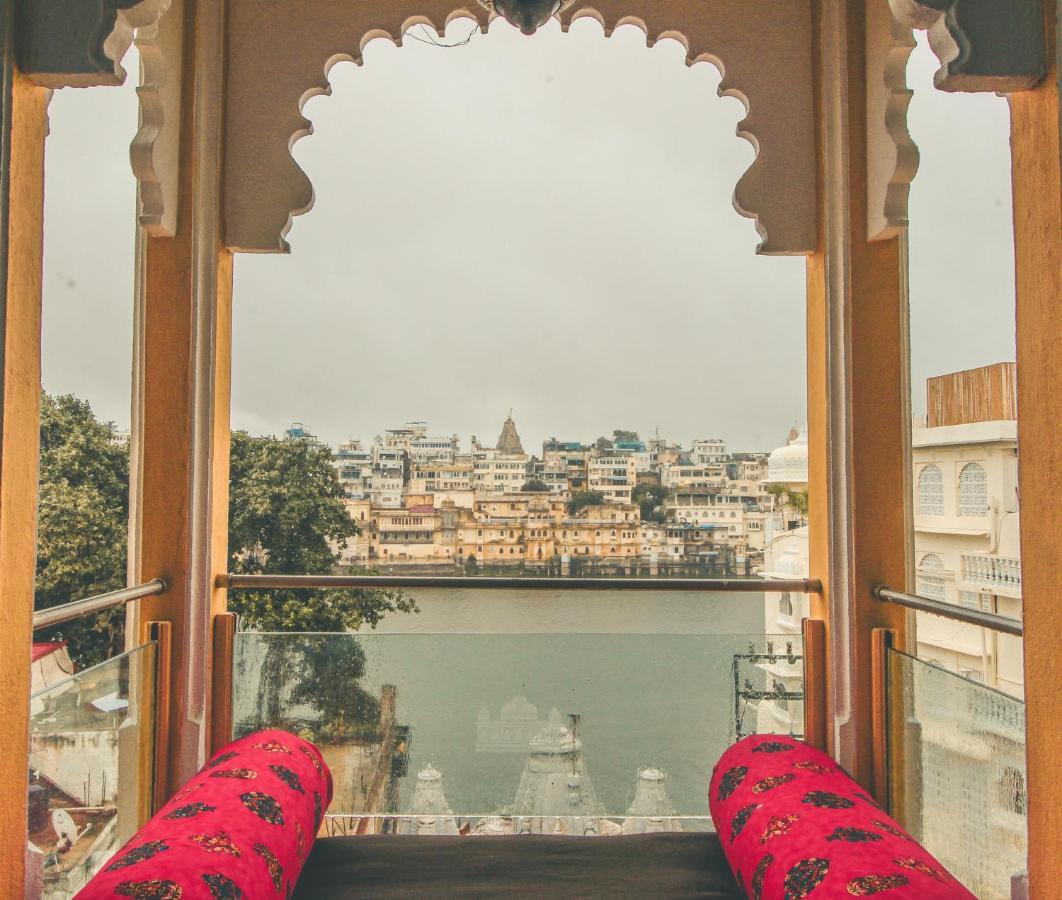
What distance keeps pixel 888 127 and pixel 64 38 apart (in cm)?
187

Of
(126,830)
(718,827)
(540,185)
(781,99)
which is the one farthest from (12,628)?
(781,99)

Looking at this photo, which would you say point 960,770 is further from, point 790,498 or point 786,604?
point 790,498

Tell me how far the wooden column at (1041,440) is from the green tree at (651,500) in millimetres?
1440

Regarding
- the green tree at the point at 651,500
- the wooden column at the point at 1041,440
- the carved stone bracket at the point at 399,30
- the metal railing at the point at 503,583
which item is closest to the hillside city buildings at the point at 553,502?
the green tree at the point at 651,500

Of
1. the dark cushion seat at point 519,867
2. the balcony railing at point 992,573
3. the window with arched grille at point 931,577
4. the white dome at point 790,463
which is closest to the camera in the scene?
the dark cushion seat at point 519,867

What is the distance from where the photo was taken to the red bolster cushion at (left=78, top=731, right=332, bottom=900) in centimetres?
120

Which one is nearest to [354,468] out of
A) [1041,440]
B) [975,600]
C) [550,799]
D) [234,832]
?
[550,799]

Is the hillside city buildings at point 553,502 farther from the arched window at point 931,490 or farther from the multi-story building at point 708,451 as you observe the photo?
the arched window at point 931,490

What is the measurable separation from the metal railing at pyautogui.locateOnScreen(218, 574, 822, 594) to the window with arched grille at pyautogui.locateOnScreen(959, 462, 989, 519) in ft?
1.76

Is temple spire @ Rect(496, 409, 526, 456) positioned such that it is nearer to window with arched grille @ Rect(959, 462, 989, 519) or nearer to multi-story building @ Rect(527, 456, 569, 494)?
multi-story building @ Rect(527, 456, 569, 494)

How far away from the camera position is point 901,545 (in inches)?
87.3

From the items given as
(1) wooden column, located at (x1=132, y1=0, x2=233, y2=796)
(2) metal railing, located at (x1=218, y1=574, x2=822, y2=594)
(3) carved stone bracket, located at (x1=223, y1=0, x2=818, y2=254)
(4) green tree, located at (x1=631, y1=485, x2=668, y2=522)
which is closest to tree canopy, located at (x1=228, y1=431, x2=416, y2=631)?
(2) metal railing, located at (x1=218, y1=574, x2=822, y2=594)

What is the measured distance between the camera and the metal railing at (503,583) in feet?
8.02

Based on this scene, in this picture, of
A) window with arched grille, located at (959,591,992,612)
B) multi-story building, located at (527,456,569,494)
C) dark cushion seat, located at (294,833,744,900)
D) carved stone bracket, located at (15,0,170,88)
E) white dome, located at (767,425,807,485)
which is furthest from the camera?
multi-story building, located at (527,456,569,494)
